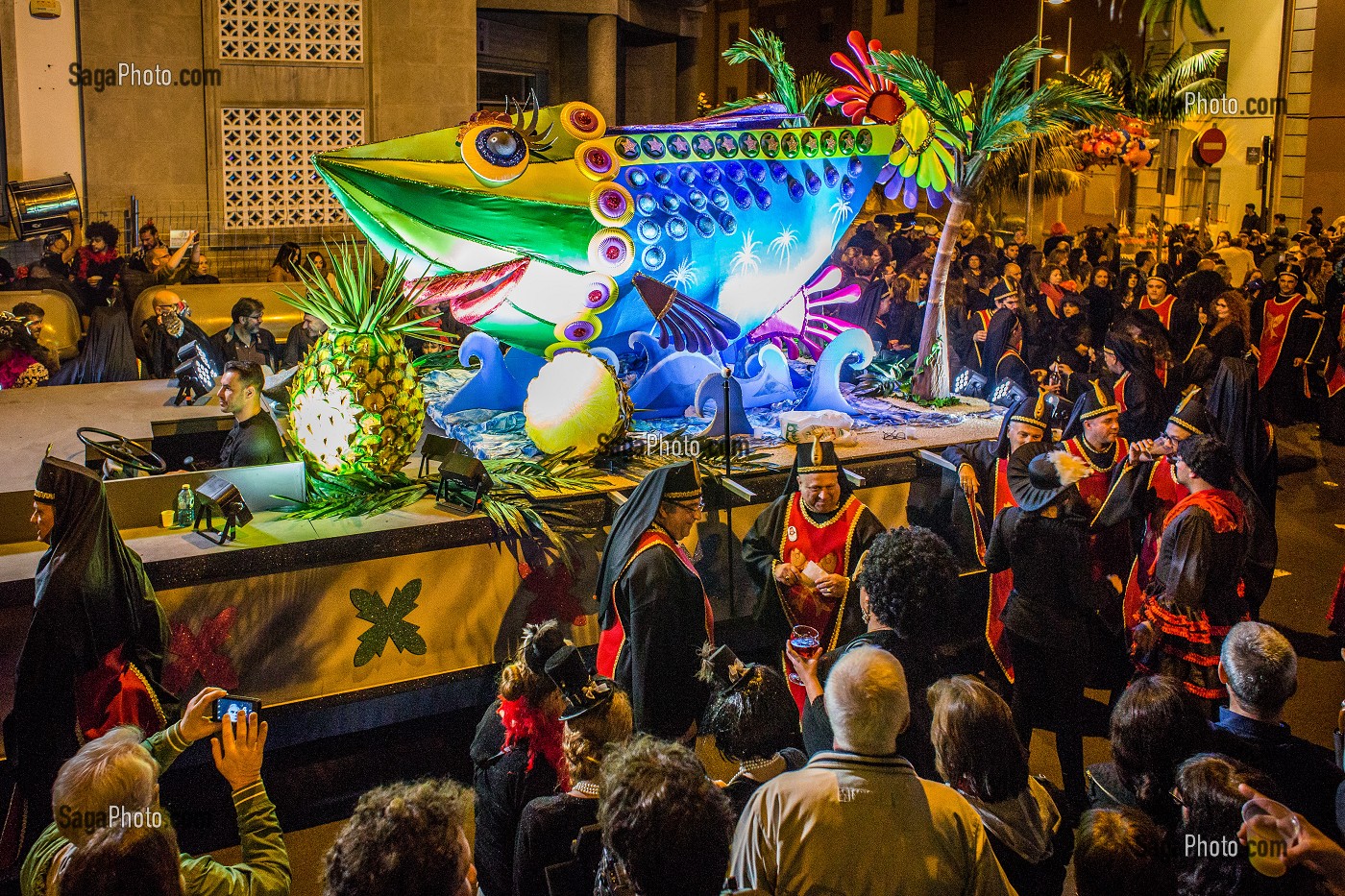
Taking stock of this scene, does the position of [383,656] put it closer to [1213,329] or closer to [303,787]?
[303,787]

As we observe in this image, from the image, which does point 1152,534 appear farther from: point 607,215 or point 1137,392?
point 607,215

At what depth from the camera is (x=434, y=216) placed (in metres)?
7.06

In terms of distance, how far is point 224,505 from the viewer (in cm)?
554

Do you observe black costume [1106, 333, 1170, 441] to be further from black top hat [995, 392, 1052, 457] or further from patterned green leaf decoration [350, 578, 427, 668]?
patterned green leaf decoration [350, 578, 427, 668]

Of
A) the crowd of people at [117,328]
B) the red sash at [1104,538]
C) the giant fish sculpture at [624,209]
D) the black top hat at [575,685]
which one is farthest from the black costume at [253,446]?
the red sash at [1104,538]

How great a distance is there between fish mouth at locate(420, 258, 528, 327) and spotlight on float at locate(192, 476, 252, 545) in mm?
1971

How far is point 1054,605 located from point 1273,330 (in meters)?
7.12

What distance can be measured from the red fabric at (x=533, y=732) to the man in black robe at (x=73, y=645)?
65.2 inches

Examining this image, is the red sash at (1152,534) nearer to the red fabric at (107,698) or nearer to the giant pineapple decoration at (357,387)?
the giant pineapple decoration at (357,387)

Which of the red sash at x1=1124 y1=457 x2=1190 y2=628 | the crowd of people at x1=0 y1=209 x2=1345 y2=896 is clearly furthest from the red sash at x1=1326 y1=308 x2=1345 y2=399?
the red sash at x1=1124 y1=457 x2=1190 y2=628

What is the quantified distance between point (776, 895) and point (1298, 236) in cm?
1695

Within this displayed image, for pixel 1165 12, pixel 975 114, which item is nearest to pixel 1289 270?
pixel 975 114

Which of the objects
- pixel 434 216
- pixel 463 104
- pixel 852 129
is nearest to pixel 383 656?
pixel 434 216

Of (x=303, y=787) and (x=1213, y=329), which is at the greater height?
(x=1213, y=329)
